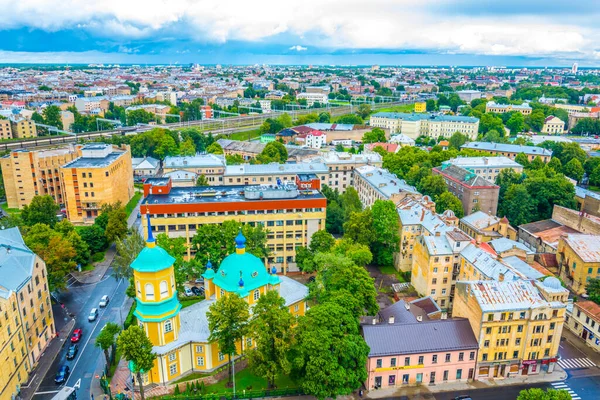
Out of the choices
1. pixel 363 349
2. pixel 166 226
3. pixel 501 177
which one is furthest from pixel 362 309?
pixel 501 177

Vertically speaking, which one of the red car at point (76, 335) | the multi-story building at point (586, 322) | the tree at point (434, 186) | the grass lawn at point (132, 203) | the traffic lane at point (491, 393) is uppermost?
the tree at point (434, 186)

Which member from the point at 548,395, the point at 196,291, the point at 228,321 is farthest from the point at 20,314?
the point at 548,395

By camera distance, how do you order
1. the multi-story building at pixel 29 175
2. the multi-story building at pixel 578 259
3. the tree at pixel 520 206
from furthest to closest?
the multi-story building at pixel 29 175
the tree at pixel 520 206
the multi-story building at pixel 578 259

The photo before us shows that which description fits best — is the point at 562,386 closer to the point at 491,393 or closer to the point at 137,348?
the point at 491,393

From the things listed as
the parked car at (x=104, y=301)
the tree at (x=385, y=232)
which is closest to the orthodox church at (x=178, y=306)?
the parked car at (x=104, y=301)

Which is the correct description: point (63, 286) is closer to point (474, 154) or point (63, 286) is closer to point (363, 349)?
point (363, 349)

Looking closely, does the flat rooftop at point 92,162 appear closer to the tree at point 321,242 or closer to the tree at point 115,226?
the tree at point 115,226

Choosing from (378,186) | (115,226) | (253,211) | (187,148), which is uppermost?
(253,211)
